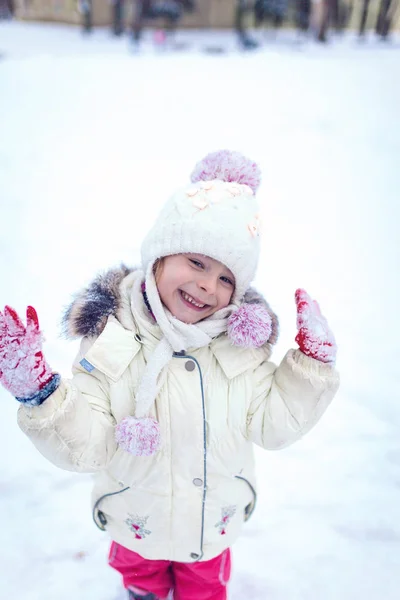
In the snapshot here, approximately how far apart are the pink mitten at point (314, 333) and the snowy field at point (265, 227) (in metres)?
0.96

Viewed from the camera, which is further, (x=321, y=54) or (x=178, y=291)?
(x=321, y=54)

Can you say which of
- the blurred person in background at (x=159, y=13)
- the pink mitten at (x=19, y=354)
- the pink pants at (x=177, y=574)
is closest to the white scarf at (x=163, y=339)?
the pink mitten at (x=19, y=354)

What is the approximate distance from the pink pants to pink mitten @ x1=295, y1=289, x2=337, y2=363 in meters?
0.70

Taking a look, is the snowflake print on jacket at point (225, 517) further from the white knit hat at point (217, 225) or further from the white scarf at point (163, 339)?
the white knit hat at point (217, 225)

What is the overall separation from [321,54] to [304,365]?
679 centimetres

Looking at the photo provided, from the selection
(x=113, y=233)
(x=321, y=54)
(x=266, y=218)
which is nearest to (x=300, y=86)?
(x=321, y=54)

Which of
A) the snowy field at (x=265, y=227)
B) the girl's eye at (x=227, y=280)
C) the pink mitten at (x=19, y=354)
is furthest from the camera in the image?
the snowy field at (x=265, y=227)

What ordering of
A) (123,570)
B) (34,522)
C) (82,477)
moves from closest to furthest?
(123,570) < (34,522) < (82,477)

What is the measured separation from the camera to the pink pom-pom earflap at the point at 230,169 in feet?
3.86

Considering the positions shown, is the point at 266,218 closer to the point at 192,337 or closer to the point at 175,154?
the point at 175,154

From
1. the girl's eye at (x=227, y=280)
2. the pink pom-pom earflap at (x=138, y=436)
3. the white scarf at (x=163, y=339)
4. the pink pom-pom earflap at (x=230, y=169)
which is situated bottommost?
the pink pom-pom earflap at (x=138, y=436)

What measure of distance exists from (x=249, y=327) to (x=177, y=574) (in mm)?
782

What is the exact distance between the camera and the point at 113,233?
11.0ft

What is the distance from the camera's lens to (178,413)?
3.54ft
